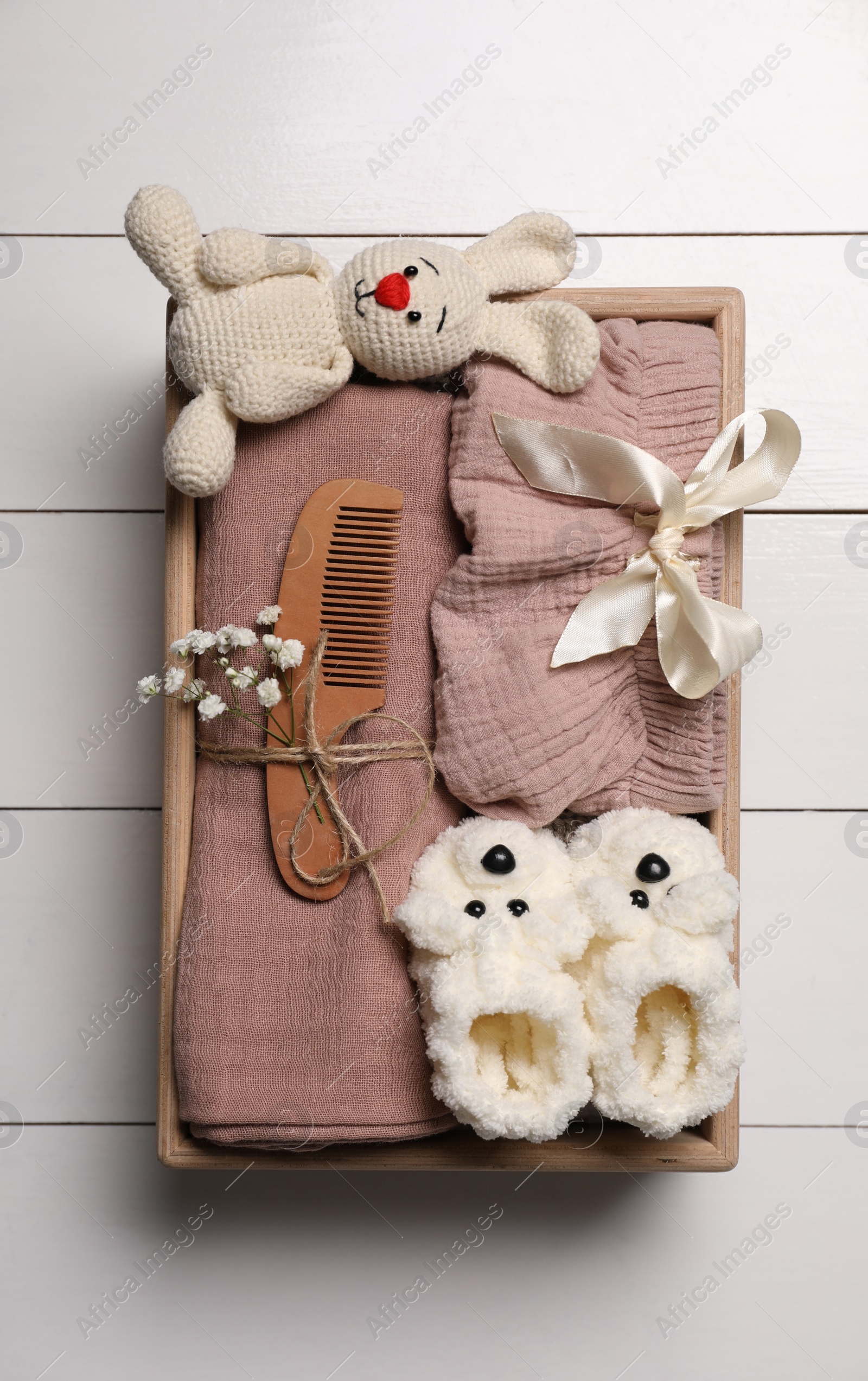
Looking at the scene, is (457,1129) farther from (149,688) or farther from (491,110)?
(491,110)

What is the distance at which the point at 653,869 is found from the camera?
0.72 metres

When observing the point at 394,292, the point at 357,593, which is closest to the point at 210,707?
the point at 357,593

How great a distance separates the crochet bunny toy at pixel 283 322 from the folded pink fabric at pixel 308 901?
4 cm

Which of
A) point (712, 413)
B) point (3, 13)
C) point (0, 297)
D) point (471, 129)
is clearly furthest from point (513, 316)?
point (3, 13)

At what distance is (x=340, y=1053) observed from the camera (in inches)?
28.7

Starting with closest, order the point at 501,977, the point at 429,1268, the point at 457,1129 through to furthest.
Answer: the point at 501,977 < the point at 457,1129 < the point at 429,1268

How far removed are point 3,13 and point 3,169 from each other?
0.54 ft

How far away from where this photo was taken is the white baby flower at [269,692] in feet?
2.33

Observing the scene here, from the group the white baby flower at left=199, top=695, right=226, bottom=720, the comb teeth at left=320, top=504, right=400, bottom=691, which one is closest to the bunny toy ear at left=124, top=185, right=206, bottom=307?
the comb teeth at left=320, top=504, right=400, bottom=691

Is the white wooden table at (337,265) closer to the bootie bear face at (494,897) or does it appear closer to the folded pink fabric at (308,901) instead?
the folded pink fabric at (308,901)

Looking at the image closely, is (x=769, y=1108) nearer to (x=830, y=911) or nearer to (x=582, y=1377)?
(x=830, y=911)

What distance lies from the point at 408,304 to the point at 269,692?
0.33 metres

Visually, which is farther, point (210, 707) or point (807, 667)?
point (807, 667)

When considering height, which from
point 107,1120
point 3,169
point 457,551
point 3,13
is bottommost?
point 107,1120
